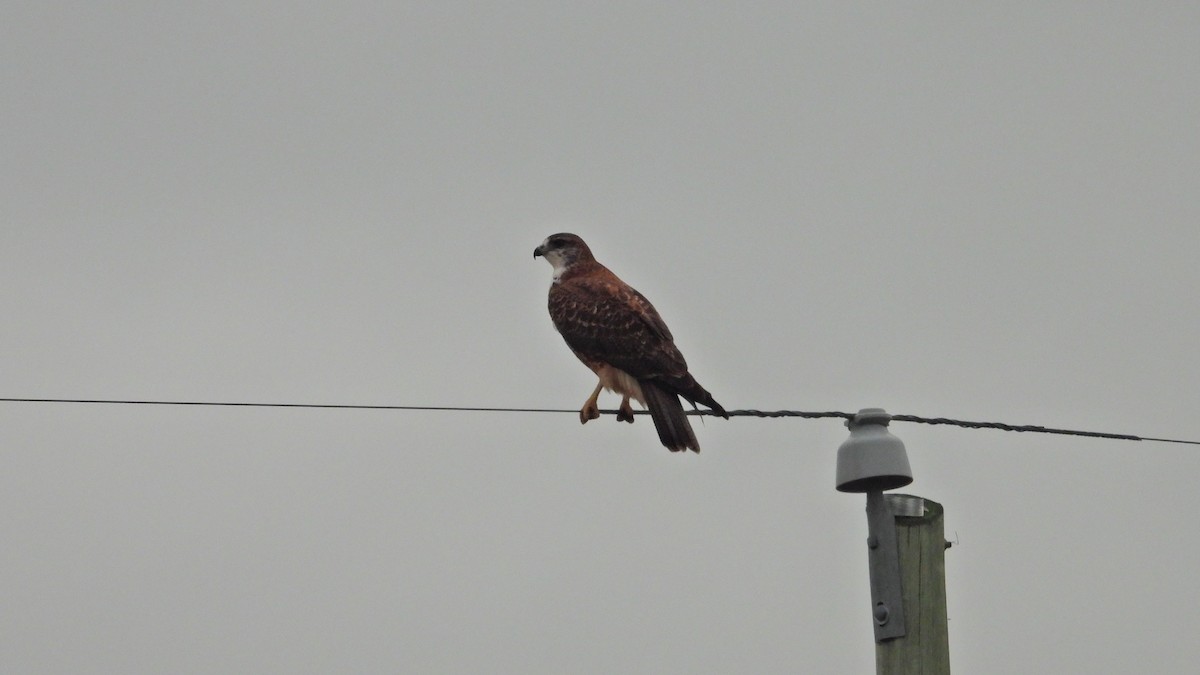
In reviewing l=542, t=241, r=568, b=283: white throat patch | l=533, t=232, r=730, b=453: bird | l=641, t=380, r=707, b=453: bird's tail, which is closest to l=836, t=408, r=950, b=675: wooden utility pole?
l=533, t=232, r=730, b=453: bird

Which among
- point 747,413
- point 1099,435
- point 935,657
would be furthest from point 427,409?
point 1099,435

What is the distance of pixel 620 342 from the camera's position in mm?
9180

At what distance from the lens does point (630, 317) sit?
939cm

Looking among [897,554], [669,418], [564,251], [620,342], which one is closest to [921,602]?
[897,554]

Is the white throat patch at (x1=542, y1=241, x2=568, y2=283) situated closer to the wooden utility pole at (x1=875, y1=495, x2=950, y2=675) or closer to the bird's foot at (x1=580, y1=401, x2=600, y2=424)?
the bird's foot at (x1=580, y1=401, x2=600, y2=424)

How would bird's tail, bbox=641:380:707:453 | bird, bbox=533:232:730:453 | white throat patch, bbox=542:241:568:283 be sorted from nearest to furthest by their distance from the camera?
bird's tail, bbox=641:380:707:453, bird, bbox=533:232:730:453, white throat patch, bbox=542:241:568:283

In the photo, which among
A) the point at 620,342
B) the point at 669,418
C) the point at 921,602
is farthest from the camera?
the point at 620,342

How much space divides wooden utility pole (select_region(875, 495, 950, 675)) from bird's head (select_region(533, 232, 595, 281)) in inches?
204

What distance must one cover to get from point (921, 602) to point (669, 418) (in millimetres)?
3050

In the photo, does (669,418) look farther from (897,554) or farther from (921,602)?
(921,602)

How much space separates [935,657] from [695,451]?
9.28 feet

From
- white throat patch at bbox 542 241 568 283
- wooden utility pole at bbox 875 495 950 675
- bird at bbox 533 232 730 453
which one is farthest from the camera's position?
white throat patch at bbox 542 241 568 283

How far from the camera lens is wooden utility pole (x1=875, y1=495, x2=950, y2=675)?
5.40 metres

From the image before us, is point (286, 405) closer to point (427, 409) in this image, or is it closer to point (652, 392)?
point (427, 409)
